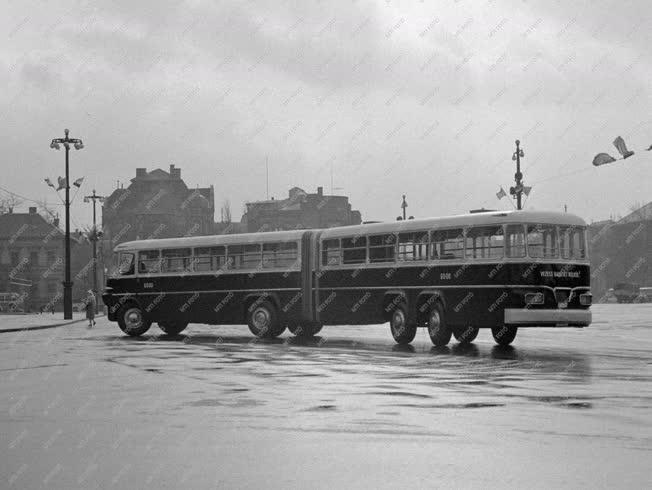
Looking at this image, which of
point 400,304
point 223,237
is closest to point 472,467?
point 400,304

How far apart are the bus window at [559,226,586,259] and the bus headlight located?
4.59 feet

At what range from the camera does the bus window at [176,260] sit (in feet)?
105

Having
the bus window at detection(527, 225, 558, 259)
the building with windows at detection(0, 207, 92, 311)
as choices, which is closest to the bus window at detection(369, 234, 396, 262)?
the bus window at detection(527, 225, 558, 259)

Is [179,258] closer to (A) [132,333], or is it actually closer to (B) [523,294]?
(A) [132,333]

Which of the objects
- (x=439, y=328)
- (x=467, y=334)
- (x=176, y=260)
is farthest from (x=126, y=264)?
(x=439, y=328)

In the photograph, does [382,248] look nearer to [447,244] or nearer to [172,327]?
[447,244]

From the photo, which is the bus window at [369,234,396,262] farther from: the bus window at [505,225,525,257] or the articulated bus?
the bus window at [505,225,525,257]

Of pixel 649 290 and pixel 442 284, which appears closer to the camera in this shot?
pixel 442 284

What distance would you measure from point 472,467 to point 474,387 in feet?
21.4

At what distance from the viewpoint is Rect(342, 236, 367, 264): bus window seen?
27438 mm

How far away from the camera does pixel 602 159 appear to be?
25328mm

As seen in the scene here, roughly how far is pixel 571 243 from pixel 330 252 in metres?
6.68

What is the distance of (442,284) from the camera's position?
81.4ft

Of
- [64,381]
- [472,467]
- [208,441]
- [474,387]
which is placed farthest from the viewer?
[64,381]
